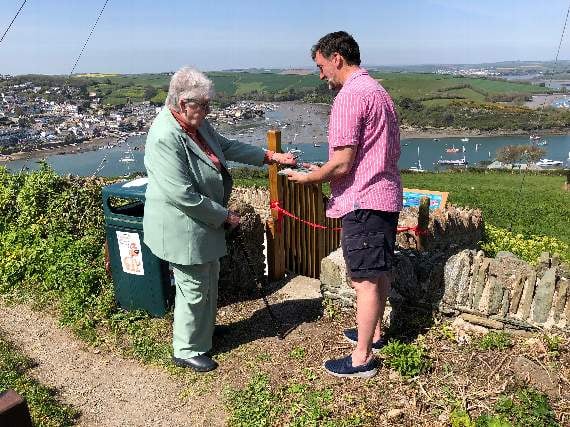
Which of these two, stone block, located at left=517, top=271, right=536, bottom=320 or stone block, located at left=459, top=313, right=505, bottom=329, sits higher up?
stone block, located at left=517, top=271, right=536, bottom=320

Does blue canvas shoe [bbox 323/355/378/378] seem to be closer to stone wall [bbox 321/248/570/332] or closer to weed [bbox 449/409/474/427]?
weed [bbox 449/409/474/427]

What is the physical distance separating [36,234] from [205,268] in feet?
12.7

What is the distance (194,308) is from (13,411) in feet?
7.58

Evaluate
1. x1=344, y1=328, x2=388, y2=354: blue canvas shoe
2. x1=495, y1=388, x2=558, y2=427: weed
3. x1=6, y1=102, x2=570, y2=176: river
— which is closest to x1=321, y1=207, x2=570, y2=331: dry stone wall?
x1=344, y1=328, x2=388, y2=354: blue canvas shoe

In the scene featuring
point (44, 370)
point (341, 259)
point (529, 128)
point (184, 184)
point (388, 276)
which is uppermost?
point (184, 184)

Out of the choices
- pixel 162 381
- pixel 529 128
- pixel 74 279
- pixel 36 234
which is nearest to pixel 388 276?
pixel 162 381

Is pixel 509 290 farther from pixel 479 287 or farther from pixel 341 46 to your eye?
pixel 341 46

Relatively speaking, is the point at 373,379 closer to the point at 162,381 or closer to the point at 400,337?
the point at 400,337

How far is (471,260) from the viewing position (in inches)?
158

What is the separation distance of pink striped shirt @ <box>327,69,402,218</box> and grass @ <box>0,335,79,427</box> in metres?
2.32

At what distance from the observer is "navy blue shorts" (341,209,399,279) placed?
317 centimetres

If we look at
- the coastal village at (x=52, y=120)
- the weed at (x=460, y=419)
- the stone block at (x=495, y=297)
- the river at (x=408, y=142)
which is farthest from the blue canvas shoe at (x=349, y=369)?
the river at (x=408, y=142)

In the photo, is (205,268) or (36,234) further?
(36,234)

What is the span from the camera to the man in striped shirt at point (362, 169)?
9.77 feet
